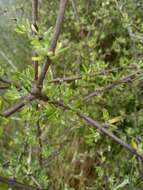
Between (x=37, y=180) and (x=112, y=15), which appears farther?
(x=112, y=15)

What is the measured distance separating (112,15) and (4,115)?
73.0 inches

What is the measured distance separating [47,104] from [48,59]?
0.18 meters

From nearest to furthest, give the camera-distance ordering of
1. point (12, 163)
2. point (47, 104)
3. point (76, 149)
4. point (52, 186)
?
point (47, 104), point (12, 163), point (52, 186), point (76, 149)

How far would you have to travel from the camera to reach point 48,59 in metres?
0.70

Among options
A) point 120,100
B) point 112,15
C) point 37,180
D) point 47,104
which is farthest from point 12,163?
point 112,15

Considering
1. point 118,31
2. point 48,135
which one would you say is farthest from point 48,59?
point 118,31

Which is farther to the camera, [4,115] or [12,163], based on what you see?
[12,163]

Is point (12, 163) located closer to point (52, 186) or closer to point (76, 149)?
point (52, 186)

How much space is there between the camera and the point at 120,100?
2361mm

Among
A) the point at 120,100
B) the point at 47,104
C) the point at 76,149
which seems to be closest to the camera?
the point at 47,104

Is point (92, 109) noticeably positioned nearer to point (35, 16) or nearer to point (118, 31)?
point (118, 31)

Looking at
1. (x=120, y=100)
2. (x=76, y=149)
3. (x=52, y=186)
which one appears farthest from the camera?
(x=76, y=149)

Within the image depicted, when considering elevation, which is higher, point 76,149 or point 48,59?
point 48,59

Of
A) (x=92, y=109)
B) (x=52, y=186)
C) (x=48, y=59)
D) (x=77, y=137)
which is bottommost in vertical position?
(x=52, y=186)
